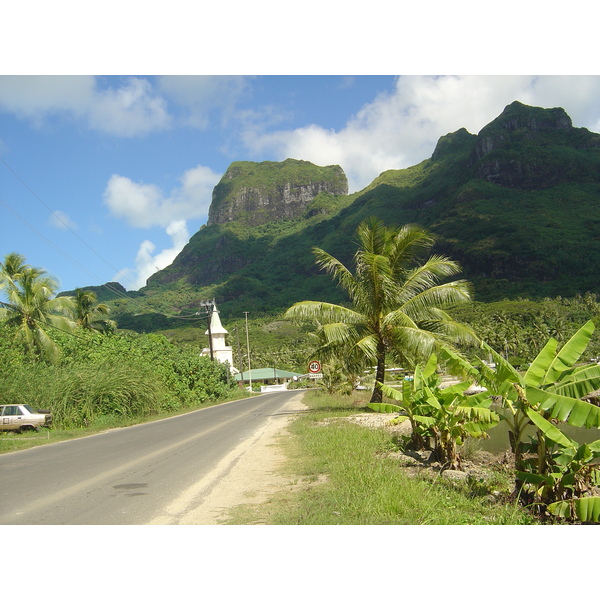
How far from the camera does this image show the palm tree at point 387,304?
63.3 ft

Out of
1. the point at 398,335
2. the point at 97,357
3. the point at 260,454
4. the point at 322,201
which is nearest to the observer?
the point at 260,454

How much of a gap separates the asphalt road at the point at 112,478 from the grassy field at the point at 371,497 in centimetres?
128

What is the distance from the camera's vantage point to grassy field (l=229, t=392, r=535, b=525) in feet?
17.6

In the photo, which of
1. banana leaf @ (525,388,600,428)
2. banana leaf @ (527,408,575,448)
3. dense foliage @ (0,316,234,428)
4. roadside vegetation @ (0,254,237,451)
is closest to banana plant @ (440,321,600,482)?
banana leaf @ (525,388,600,428)

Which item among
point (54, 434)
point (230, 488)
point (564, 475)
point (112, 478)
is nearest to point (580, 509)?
point (564, 475)

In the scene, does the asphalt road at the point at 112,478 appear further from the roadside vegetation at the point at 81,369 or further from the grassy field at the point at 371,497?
the roadside vegetation at the point at 81,369

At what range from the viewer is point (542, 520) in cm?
637

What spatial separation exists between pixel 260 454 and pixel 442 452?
3.81 metres

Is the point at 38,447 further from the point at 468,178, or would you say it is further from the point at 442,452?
the point at 468,178

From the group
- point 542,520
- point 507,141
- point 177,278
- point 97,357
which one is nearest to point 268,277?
point 177,278

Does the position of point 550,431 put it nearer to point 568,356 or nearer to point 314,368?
point 568,356

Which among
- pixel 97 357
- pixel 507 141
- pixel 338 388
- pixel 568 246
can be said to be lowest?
pixel 338 388

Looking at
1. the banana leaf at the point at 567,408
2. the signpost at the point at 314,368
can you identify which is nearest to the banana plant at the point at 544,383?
the banana leaf at the point at 567,408

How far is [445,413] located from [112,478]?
5.64 meters
